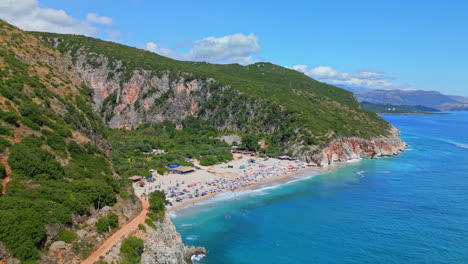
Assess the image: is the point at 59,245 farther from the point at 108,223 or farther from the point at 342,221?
the point at 342,221

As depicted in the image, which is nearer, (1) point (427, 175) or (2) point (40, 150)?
(2) point (40, 150)

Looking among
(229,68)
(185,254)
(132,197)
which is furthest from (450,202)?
(229,68)

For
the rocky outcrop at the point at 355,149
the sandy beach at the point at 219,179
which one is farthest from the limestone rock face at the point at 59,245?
the rocky outcrop at the point at 355,149

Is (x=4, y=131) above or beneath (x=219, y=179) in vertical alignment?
above

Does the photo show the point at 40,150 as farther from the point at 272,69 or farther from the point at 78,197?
the point at 272,69

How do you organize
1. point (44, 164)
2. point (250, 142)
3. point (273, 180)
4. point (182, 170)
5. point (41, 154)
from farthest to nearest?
point (250, 142), point (273, 180), point (182, 170), point (41, 154), point (44, 164)

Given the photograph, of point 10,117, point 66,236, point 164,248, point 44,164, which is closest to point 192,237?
point 164,248

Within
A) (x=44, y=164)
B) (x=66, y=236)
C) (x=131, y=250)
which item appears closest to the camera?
(x=66, y=236)
